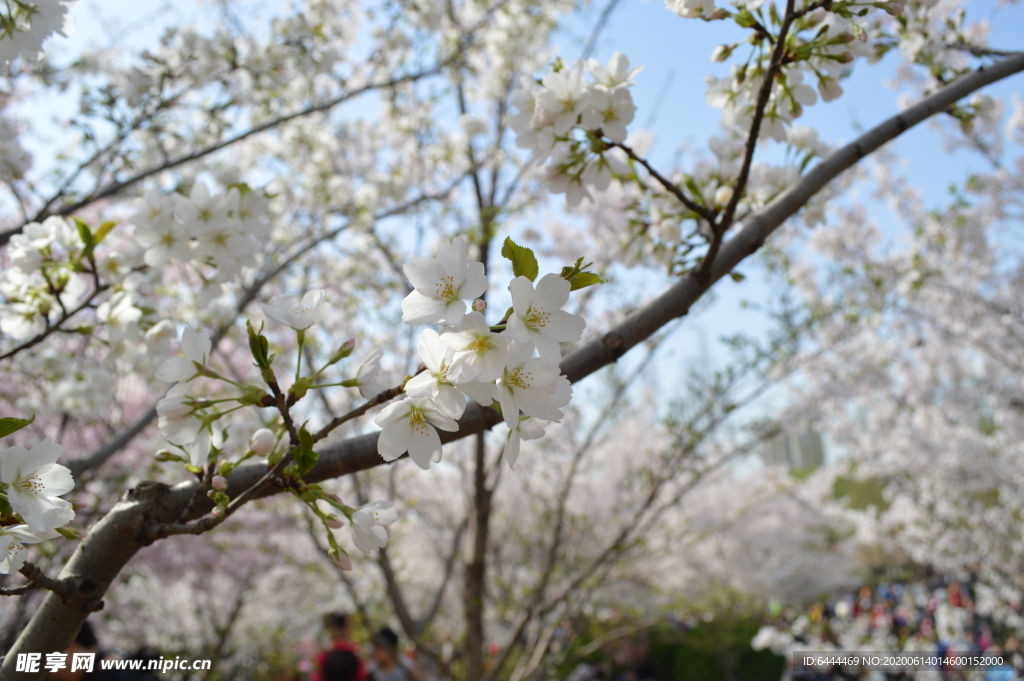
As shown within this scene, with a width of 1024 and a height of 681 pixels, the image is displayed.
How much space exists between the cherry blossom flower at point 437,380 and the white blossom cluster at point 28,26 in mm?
1177

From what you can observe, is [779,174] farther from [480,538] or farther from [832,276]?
[832,276]

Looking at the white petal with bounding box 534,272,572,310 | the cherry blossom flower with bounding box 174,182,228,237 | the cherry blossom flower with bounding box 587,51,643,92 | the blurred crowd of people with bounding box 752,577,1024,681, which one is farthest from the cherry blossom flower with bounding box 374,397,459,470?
the blurred crowd of people with bounding box 752,577,1024,681

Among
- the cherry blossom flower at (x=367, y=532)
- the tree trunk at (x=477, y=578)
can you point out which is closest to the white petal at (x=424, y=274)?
the cherry blossom flower at (x=367, y=532)

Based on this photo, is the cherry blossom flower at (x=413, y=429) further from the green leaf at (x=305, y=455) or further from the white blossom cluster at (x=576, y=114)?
the white blossom cluster at (x=576, y=114)

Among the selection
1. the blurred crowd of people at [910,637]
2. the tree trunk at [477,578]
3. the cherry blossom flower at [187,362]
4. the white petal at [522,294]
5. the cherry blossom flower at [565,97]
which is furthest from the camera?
the blurred crowd of people at [910,637]

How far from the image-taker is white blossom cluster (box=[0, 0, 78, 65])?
120 centimetres

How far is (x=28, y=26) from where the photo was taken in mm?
1228

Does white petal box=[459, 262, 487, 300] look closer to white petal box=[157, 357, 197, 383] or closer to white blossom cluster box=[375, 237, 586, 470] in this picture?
white blossom cluster box=[375, 237, 586, 470]

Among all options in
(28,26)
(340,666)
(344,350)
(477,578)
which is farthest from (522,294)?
(340,666)

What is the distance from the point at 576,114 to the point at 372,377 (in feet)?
2.27

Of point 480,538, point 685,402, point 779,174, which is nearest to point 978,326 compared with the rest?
point 685,402

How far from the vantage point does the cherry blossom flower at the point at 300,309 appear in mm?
875

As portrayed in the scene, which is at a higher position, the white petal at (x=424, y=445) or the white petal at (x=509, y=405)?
the white petal at (x=424, y=445)

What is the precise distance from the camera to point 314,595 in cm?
1061
